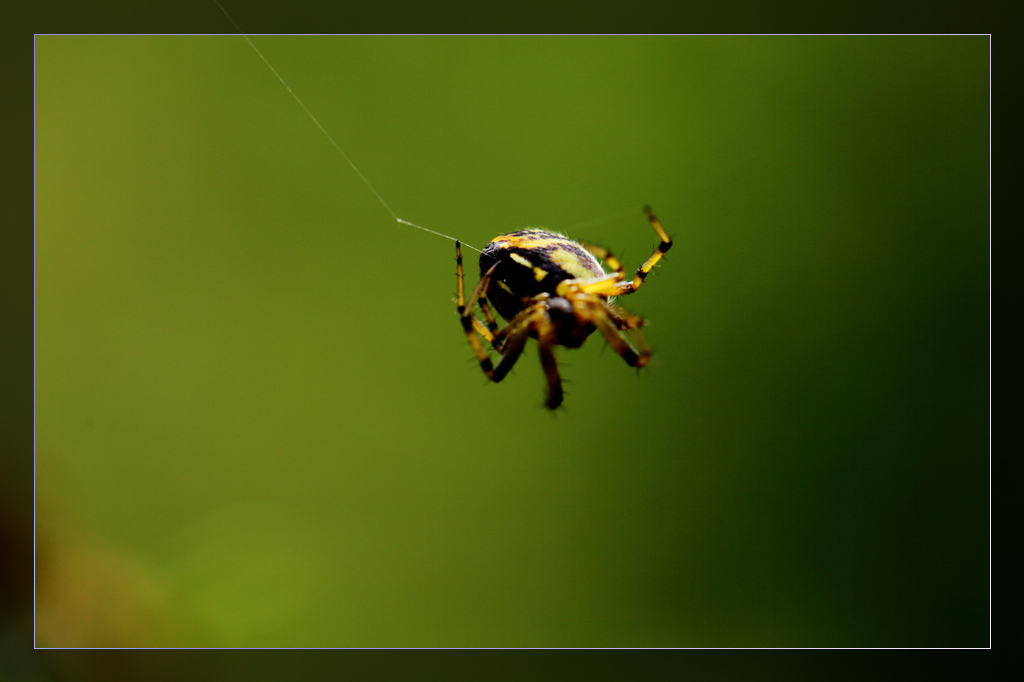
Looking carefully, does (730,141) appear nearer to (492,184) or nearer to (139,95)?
(492,184)

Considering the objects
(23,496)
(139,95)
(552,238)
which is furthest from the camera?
(139,95)

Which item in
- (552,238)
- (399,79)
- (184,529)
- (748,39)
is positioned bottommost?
(184,529)

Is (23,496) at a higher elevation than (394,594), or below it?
higher

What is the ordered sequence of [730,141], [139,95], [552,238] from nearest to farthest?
[552,238], [139,95], [730,141]

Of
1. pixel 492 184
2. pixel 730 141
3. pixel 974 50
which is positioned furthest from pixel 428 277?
pixel 974 50

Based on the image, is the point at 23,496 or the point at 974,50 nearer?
the point at 23,496

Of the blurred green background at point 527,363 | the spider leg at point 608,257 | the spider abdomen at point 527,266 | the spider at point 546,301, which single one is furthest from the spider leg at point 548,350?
the blurred green background at point 527,363

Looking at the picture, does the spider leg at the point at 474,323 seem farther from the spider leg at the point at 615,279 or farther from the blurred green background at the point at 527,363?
the blurred green background at the point at 527,363

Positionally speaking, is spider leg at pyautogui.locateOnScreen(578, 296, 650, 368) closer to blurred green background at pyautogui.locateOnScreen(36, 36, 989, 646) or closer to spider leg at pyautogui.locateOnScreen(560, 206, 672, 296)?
spider leg at pyautogui.locateOnScreen(560, 206, 672, 296)
